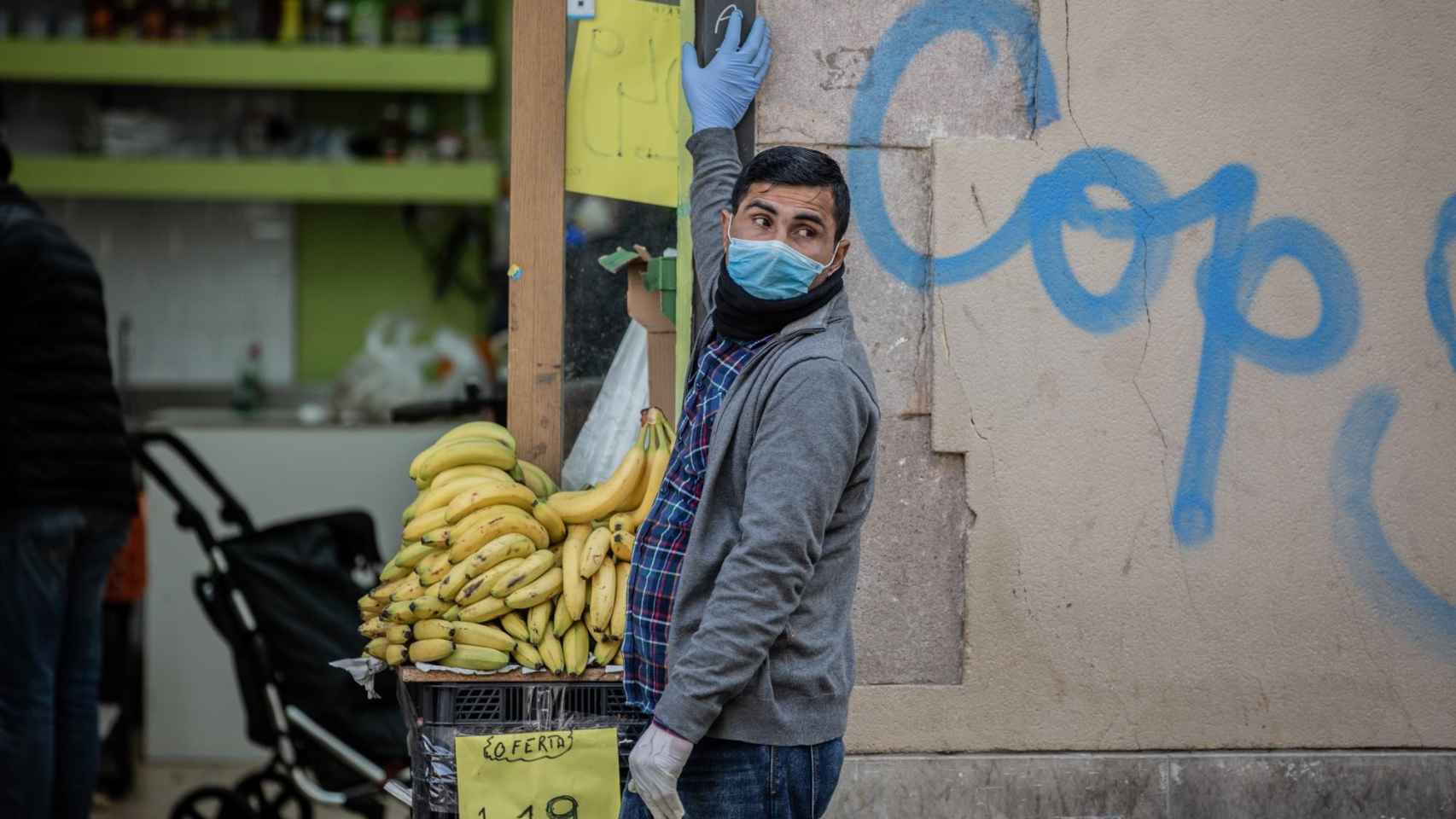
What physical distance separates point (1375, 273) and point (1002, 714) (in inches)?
58.3

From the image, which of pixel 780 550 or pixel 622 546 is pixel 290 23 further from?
pixel 780 550

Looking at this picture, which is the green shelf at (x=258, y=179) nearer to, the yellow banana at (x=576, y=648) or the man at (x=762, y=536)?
the yellow banana at (x=576, y=648)

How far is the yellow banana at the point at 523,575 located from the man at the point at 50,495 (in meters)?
1.84

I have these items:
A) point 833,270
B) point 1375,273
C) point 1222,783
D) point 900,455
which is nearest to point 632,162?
point 900,455

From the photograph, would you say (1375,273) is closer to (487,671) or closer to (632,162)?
(632,162)

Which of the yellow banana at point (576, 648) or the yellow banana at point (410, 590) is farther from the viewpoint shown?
the yellow banana at point (410, 590)

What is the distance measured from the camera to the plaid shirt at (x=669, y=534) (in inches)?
104

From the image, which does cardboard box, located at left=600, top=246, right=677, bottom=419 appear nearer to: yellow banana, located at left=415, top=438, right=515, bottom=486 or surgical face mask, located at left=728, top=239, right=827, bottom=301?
yellow banana, located at left=415, top=438, right=515, bottom=486

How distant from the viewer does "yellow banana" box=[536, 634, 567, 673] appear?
298cm

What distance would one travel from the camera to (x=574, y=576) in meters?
3.10

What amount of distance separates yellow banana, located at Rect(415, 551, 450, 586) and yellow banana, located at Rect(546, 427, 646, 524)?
0.29 meters

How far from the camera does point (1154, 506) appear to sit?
3887mm

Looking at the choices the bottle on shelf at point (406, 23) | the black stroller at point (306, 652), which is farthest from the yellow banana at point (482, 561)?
the bottle on shelf at point (406, 23)

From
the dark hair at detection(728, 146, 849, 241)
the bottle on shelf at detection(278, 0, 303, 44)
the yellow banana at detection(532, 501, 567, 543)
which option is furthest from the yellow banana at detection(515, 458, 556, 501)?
the bottle on shelf at detection(278, 0, 303, 44)
